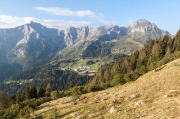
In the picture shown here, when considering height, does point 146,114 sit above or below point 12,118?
above

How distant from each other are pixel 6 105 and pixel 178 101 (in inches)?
4242

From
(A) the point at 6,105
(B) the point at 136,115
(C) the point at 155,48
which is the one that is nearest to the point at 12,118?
(B) the point at 136,115

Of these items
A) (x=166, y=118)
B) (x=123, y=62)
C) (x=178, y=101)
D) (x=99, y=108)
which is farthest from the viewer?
(x=123, y=62)

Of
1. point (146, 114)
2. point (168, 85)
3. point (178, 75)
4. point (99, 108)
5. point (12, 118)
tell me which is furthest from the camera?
point (12, 118)

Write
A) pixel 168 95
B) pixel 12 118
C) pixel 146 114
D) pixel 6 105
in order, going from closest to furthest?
pixel 146 114
pixel 168 95
pixel 12 118
pixel 6 105

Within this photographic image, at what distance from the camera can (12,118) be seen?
64.4 m

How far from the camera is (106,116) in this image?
35.9m

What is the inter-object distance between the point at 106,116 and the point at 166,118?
34.7ft

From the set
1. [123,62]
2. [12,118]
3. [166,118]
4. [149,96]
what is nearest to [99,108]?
[149,96]

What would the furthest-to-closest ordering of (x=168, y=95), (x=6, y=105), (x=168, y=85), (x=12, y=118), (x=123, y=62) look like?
(x=123, y=62), (x=6, y=105), (x=12, y=118), (x=168, y=85), (x=168, y=95)

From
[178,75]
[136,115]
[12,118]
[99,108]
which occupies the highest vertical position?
[178,75]

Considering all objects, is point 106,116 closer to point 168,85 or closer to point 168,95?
point 168,95

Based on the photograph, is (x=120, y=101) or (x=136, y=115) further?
(x=120, y=101)

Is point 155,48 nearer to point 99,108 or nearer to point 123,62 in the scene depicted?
point 123,62
